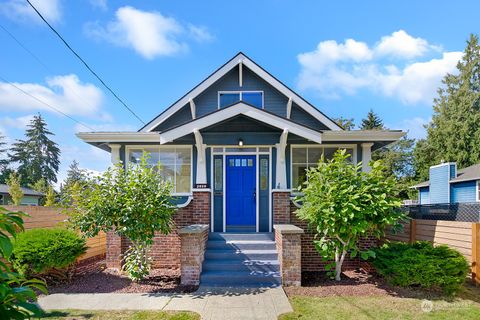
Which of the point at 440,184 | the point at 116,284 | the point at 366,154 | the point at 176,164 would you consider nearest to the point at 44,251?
the point at 116,284

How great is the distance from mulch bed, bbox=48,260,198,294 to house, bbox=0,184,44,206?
23653 millimetres

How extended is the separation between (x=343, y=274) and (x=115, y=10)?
986 centimetres

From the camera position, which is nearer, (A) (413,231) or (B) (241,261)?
(B) (241,261)

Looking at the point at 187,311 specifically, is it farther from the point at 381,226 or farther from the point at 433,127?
the point at 433,127

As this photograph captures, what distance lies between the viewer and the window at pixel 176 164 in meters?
8.92

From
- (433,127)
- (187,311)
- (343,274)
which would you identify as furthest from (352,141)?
(433,127)

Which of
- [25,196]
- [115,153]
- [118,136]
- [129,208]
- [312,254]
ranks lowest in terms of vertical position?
[25,196]

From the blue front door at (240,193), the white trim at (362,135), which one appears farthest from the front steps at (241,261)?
the white trim at (362,135)

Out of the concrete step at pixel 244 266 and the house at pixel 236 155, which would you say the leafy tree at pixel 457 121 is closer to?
the house at pixel 236 155

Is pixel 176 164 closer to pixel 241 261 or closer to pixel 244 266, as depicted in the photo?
pixel 241 261

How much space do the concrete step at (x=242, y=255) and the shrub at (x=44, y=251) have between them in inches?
112

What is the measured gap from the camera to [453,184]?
63.0 ft

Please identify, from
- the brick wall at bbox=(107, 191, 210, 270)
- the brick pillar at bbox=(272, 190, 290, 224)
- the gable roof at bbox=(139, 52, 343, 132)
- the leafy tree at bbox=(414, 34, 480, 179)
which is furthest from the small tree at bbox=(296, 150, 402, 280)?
the leafy tree at bbox=(414, 34, 480, 179)

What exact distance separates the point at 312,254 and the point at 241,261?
1940 mm
